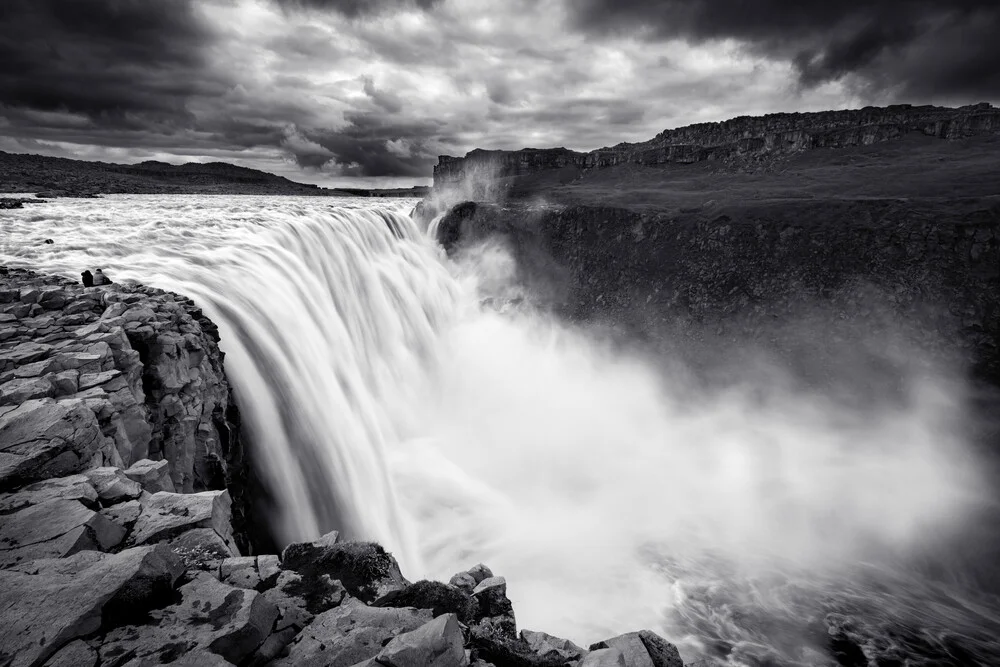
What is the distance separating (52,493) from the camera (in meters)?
5.59

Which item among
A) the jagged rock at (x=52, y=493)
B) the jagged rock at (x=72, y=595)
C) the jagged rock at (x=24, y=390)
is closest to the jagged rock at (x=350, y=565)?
the jagged rock at (x=72, y=595)

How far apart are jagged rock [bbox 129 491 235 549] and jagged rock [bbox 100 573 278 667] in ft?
2.59

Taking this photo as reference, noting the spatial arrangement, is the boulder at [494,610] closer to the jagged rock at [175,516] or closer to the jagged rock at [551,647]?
the jagged rock at [551,647]

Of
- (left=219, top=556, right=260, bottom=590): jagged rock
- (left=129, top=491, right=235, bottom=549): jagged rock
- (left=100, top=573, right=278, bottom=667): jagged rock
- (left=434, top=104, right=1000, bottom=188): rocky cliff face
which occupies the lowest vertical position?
(left=219, top=556, right=260, bottom=590): jagged rock

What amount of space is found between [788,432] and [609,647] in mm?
22927

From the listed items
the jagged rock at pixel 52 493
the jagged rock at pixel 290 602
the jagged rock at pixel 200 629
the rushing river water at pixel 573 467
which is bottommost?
the rushing river water at pixel 573 467

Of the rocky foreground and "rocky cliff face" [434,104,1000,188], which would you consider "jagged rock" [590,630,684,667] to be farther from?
"rocky cliff face" [434,104,1000,188]

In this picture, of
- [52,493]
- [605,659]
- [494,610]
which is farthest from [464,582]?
[52,493]

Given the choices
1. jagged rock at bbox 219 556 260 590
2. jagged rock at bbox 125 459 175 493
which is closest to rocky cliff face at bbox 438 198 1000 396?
jagged rock at bbox 219 556 260 590

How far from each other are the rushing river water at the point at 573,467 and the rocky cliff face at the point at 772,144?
40.3 metres

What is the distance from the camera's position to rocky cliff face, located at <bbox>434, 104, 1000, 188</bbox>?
178 ft

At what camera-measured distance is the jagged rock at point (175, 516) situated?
557 cm

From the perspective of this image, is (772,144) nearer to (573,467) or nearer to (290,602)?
(573,467)

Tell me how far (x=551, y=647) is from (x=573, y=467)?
51.4 ft
